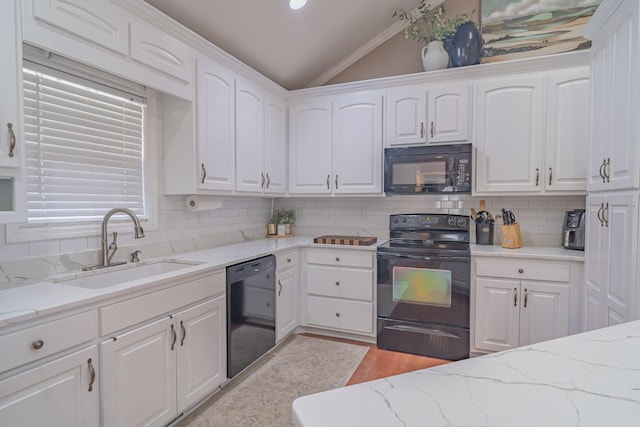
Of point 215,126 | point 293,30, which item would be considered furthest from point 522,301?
point 293,30

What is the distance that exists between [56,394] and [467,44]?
3484 millimetres

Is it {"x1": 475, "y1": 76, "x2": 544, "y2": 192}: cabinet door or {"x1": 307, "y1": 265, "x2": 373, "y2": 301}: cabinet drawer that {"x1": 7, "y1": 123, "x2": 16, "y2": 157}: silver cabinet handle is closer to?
{"x1": 307, "y1": 265, "x2": 373, "y2": 301}: cabinet drawer

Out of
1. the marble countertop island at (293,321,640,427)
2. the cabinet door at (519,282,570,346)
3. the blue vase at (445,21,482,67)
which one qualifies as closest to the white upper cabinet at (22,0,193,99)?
the marble countertop island at (293,321,640,427)

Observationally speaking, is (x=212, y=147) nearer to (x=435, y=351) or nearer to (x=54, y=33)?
(x=54, y=33)

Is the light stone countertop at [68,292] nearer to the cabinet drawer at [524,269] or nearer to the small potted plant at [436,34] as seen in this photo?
the cabinet drawer at [524,269]

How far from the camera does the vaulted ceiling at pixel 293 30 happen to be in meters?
2.51

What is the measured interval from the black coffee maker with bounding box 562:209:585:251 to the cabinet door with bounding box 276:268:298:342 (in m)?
2.24

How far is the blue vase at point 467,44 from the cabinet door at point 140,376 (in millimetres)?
2969

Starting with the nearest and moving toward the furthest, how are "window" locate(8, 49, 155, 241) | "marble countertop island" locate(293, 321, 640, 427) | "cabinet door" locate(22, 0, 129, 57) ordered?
1. "marble countertop island" locate(293, 321, 640, 427)
2. "cabinet door" locate(22, 0, 129, 57)
3. "window" locate(8, 49, 155, 241)

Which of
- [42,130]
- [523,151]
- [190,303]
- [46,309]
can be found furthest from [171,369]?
[523,151]

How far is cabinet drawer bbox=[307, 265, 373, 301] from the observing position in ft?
9.78

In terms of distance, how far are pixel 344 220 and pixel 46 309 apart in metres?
2.74

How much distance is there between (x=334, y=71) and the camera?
12.2 ft

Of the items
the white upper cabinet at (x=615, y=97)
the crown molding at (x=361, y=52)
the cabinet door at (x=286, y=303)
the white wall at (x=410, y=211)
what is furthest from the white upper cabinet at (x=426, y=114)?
the cabinet door at (x=286, y=303)
